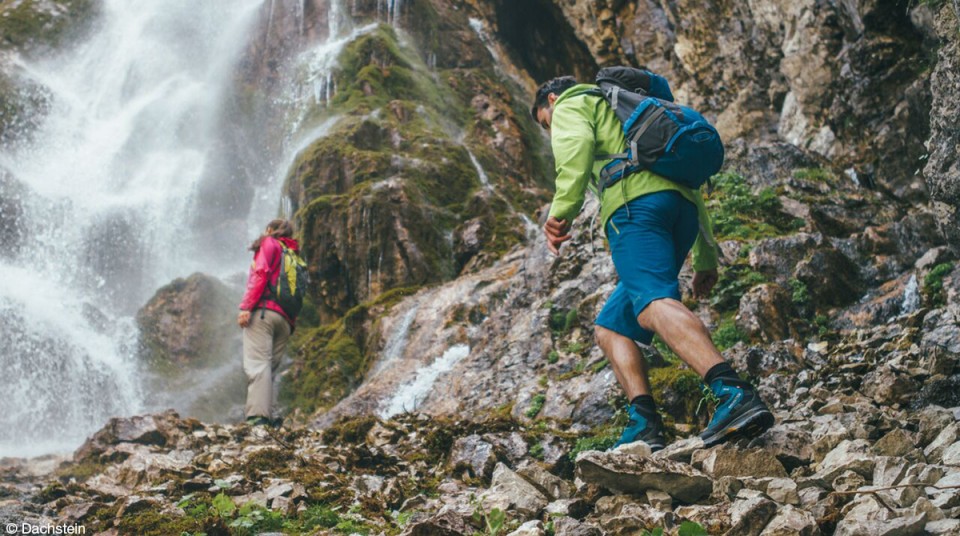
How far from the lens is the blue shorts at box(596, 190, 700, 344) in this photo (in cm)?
431

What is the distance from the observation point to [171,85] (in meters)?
29.8

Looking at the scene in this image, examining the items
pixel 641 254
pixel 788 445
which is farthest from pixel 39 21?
pixel 788 445

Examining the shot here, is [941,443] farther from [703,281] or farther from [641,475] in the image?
[703,281]

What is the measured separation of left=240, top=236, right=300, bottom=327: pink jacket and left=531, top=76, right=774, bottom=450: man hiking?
5372 mm

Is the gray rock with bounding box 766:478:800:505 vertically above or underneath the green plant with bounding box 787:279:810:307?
underneath

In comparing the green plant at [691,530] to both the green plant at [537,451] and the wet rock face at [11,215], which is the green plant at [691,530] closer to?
the green plant at [537,451]

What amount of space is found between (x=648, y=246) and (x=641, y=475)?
1.37 m

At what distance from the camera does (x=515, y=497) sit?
12.3ft

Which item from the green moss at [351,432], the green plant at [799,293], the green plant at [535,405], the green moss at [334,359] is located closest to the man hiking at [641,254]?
the green plant at [535,405]

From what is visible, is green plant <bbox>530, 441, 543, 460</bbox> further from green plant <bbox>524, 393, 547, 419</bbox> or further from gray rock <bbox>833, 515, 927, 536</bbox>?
gray rock <bbox>833, 515, 927, 536</bbox>

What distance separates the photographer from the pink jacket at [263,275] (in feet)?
31.0

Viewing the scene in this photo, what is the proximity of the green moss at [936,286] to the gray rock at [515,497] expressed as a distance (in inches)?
200

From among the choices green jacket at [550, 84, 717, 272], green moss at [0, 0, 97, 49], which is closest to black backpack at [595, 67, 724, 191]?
green jacket at [550, 84, 717, 272]

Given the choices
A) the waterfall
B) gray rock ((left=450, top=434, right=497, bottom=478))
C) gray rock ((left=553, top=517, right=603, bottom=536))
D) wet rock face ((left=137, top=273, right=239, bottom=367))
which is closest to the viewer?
gray rock ((left=553, top=517, right=603, bottom=536))
